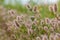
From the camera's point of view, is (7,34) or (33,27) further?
(7,34)

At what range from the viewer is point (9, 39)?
2600 millimetres

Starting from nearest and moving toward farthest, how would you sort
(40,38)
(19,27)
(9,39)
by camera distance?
(40,38), (19,27), (9,39)

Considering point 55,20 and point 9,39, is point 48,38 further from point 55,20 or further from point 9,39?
point 9,39

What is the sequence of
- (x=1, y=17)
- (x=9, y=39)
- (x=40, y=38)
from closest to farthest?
(x=40, y=38) < (x=9, y=39) < (x=1, y=17)

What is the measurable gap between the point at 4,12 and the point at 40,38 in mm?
1485

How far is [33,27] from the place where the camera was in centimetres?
229

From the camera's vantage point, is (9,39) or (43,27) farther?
(9,39)

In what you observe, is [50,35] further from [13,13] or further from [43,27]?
[13,13]

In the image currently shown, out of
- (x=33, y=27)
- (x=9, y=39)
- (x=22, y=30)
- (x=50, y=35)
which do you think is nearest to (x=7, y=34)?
(x=9, y=39)

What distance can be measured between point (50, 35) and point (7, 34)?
27.5 inches

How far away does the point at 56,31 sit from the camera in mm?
2250

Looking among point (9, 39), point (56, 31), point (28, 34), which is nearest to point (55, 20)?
point (56, 31)

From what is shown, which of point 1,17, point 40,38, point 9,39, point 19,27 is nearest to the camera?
point 40,38

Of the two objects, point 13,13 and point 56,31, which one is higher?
point 13,13
